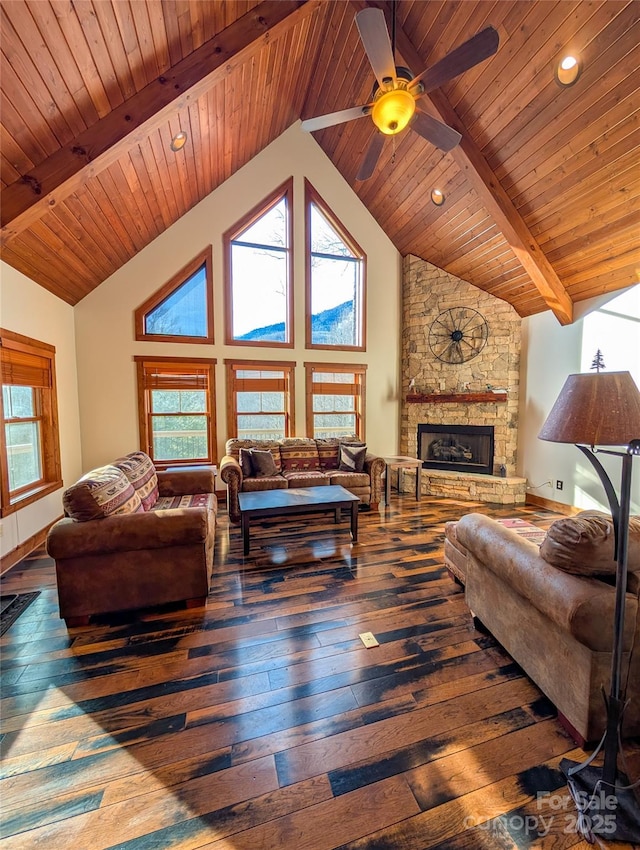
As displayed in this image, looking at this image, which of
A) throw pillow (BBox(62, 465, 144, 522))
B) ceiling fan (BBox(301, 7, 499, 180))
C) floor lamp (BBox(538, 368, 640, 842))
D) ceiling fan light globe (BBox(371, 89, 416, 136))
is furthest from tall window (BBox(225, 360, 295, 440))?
floor lamp (BBox(538, 368, 640, 842))

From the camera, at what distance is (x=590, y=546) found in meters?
1.48

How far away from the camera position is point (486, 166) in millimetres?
3803

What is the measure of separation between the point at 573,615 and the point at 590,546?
29cm

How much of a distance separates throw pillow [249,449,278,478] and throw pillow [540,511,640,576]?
3553 millimetres

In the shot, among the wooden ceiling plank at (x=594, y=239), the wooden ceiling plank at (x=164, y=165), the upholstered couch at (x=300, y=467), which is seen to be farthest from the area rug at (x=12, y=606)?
the wooden ceiling plank at (x=594, y=239)

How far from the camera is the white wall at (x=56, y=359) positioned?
3.20 meters

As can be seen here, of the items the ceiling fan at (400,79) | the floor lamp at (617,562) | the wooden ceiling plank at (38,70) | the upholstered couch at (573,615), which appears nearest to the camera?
the floor lamp at (617,562)

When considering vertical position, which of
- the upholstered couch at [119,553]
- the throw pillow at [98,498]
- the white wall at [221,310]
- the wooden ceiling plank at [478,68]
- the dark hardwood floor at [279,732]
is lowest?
the dark hardwood floor at [279,732]

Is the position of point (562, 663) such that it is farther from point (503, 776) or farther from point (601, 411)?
point (601, 411)

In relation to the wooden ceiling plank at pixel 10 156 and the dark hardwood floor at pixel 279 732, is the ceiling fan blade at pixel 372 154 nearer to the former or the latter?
the wooden ceiling plank at pixel 10 156

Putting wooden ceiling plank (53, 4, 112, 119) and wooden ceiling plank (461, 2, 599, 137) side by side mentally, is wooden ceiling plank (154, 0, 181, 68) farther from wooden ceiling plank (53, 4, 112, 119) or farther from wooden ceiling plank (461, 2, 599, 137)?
wooden ceiling plank (461, 2, 599, 137)

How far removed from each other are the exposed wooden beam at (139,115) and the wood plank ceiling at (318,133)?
0.01 meters

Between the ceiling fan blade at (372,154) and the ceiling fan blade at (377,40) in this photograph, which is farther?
the ceiling fan blade at (372,154)

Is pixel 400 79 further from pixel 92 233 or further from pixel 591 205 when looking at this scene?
pixel 92 233
